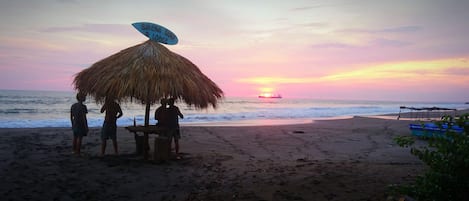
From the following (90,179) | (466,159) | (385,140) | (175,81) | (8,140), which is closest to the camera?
(466,159)

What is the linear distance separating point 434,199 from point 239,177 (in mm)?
3626

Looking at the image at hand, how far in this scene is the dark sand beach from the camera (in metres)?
5.21

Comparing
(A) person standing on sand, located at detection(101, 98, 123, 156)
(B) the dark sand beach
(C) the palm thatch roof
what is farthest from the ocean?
(B) the dark sand beach

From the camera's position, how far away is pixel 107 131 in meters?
7.61

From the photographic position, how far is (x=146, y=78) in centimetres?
689

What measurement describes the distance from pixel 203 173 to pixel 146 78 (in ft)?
7.41

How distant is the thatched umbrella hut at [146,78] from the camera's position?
6.88 m

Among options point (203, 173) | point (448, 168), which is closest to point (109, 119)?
point (203, 173)

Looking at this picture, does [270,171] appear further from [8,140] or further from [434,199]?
[8,140]

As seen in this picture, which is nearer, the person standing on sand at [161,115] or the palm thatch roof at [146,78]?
the palm thatch roof at [146,78]

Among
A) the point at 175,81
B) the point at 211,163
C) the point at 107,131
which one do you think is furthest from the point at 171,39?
the point at 211,163

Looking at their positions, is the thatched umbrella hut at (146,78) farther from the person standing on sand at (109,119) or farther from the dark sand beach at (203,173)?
the dark sand beach at (203,173)

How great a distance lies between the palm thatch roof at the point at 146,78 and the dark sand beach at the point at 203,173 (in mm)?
1476

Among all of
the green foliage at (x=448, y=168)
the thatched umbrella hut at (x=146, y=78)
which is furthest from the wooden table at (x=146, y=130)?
the green foliage at (x=448, y=168)
